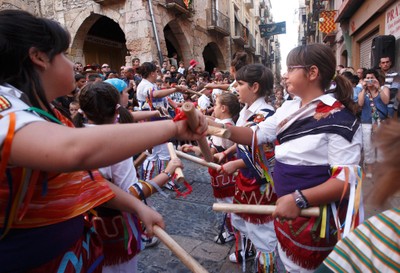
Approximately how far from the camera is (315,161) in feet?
4.86

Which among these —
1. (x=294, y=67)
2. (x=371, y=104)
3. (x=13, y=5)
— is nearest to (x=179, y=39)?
(x=13, y=5)

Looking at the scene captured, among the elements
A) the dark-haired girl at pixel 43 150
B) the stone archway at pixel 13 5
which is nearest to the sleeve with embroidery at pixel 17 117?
the dark-haired girl at pixel 43 150

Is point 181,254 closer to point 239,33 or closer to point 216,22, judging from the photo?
point 216,22

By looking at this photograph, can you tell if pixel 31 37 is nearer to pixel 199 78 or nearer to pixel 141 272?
pixel 141 272

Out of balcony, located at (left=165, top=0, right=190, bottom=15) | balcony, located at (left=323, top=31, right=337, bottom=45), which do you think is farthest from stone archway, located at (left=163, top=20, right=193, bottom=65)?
Answer: balcony, located at (left=323, top=31, right=337, bottom=45)

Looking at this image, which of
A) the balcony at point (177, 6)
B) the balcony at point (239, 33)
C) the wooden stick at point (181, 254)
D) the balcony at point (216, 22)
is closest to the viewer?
the wooden stick at point (181, 254)

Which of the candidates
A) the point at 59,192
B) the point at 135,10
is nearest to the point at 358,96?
the point at 59,192

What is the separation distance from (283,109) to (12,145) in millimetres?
1496

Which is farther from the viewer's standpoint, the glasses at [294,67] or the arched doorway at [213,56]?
the arched doorway at [213,56]

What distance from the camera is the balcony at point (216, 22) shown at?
1627 cm

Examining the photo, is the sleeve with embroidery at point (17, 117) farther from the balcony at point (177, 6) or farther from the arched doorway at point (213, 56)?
the arched doorway at point (213, 56)

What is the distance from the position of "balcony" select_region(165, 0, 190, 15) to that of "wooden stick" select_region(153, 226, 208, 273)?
12023 mm

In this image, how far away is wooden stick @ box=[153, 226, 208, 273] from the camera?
1.19 m

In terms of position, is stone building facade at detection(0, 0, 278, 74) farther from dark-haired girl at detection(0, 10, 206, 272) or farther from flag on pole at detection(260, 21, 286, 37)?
flag on pole at detection(260, 21, 286, 37)
